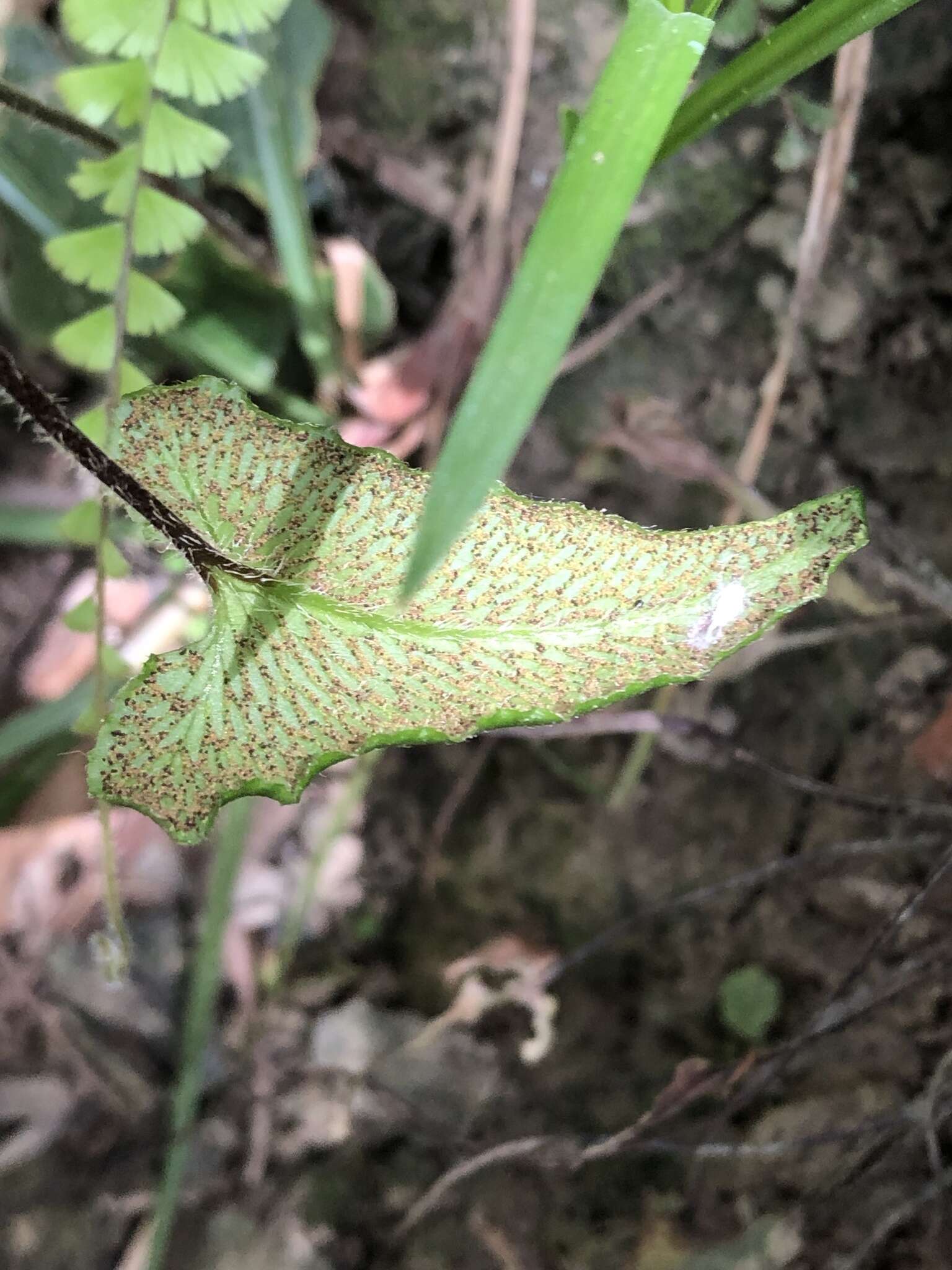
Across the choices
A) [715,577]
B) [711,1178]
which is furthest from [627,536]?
[711,1178]

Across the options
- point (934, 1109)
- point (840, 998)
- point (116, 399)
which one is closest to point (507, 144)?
point (116, 399)

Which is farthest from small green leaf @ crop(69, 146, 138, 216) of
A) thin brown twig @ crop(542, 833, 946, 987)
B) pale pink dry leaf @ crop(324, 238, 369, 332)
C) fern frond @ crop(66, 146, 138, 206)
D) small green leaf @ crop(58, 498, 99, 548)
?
thin brown twig @ crop(542, 833, 946, 987)

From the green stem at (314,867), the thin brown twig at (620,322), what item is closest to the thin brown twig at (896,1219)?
the green stem at (314,867)

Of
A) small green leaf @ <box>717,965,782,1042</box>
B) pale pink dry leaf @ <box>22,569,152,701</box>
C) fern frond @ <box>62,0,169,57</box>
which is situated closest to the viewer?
fern frond @ <box>62,0,169,57</box>

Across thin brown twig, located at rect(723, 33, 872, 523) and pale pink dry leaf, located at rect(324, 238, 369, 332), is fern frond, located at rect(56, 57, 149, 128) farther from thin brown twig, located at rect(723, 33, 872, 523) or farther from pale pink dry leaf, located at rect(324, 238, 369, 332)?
thin brown twig, located at rect(723, 33, 872, 523)

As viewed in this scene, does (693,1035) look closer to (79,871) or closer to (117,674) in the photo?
(117,674)

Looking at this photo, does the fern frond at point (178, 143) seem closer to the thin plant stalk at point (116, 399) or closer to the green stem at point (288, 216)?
the thin plant stalk at point (116, 399)
